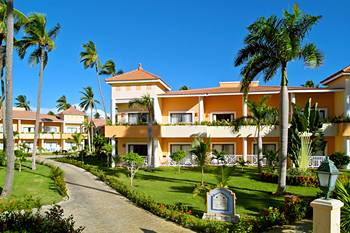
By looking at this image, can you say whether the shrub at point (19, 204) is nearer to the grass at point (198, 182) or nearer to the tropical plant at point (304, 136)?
the grass at point (198, 182)

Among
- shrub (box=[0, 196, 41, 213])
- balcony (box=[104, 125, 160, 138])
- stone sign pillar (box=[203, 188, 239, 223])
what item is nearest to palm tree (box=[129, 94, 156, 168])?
balcony (box=[104, 125, 160, 138])

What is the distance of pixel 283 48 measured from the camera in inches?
644

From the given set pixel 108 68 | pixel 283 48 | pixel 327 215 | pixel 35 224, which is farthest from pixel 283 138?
pixel 108 68

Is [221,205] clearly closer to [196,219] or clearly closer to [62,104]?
[196,219]

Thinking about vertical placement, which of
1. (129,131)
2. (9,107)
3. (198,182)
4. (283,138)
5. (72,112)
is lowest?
(198,182)

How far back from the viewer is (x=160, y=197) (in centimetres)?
1672

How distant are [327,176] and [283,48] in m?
11.1

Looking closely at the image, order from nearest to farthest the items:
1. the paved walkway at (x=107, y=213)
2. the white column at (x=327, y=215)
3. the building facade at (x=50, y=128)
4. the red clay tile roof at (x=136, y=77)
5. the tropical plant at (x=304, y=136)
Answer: the white column at (x=327, y=215)
the paved walkway at (x=107, y=213)
the tropical plant at (x=304, y=136)
the red clay tile roof at (x=136, y=77)
the building facade at (x=50, y=128)

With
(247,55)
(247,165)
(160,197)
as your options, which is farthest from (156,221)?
(247,165)

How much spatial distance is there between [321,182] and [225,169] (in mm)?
7587

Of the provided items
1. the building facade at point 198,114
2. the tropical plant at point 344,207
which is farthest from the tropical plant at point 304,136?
the tropical plant at point 344,207

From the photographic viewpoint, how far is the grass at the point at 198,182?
51.3ft

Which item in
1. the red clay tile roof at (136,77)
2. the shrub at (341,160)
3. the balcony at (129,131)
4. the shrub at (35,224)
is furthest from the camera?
the red clay tile roof at (136,77)

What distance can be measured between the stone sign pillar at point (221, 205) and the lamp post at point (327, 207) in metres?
6.40
